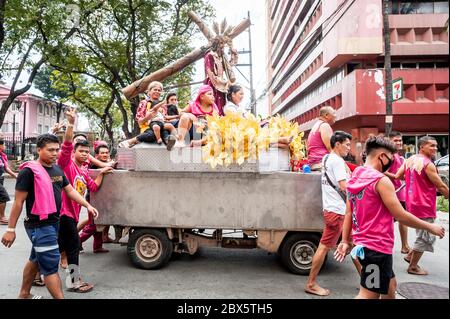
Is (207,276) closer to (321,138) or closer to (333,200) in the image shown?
(333,200)

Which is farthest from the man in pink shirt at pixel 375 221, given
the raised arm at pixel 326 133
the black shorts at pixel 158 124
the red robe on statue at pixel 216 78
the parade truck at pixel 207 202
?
the red robe on statue at pixel 216 78

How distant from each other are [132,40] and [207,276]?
1618 cm

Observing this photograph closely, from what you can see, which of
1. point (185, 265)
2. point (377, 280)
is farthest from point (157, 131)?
point (377, 280)

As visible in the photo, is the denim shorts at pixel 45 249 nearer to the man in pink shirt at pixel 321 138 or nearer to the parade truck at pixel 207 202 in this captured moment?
the parade truck at pixel 207 202

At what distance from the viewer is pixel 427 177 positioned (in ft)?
16.1

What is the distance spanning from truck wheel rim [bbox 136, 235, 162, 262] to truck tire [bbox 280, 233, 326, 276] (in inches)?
64.0

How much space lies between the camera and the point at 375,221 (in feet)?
9.68

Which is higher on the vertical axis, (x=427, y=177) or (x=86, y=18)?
(x=86, y=18)

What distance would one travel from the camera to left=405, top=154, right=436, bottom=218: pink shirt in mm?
4898

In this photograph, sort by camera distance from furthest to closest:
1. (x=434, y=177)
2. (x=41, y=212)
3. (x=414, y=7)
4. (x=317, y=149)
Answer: (x=414, y=7) → (x=317, y=149) → (x=434, y=177) → (x=41, y=212)

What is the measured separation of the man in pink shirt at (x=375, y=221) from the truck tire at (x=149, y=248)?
2.64 m

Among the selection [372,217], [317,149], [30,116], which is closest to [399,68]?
[317,149]

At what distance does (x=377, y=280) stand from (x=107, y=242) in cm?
499
